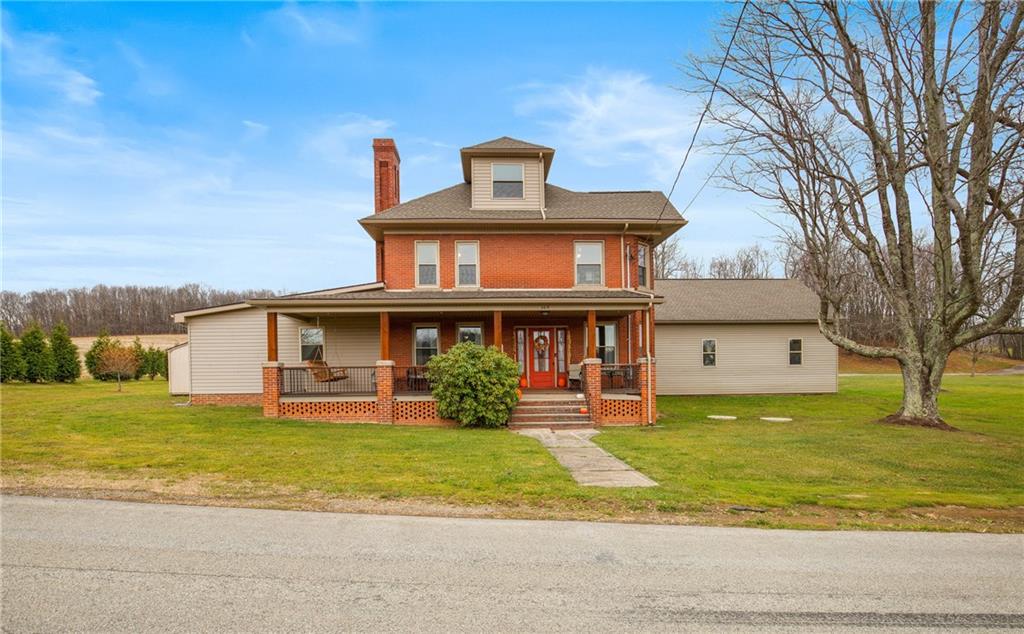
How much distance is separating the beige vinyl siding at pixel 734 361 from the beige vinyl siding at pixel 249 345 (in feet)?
41.5

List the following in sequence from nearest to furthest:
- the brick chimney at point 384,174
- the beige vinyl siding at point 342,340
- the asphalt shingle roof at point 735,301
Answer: the beige vinyl siding at point 342,340
the brick chimney at point 384,174
the asphalt shingle roof at point 735,301

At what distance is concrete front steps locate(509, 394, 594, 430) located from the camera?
15242 mm

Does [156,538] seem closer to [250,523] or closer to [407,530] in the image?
[250,523]

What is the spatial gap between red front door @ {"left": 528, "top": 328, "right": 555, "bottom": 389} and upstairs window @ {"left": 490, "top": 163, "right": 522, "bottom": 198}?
4.49 m

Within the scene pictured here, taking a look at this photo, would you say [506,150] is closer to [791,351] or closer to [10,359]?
[791,351]

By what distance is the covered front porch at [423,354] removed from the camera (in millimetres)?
15922

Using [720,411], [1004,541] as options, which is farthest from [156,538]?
[720,411]

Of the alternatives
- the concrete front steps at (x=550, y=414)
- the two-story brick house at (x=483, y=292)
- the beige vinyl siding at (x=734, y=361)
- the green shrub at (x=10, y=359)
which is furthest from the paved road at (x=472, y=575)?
the green shrub at (x=10, y=359)

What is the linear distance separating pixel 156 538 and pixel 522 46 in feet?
42.8

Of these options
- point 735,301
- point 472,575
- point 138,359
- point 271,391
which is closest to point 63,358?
point 138,359

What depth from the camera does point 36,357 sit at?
2970 cm

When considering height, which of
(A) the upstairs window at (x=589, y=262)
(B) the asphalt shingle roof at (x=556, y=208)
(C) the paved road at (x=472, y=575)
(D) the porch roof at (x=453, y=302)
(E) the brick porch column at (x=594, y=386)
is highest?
(B) the asphalt shingle roof at (x=556, y=208)

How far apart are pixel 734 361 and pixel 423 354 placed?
13.9m

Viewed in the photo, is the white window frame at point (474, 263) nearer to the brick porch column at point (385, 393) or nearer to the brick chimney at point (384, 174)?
the brick porch column at point (385, 393)
